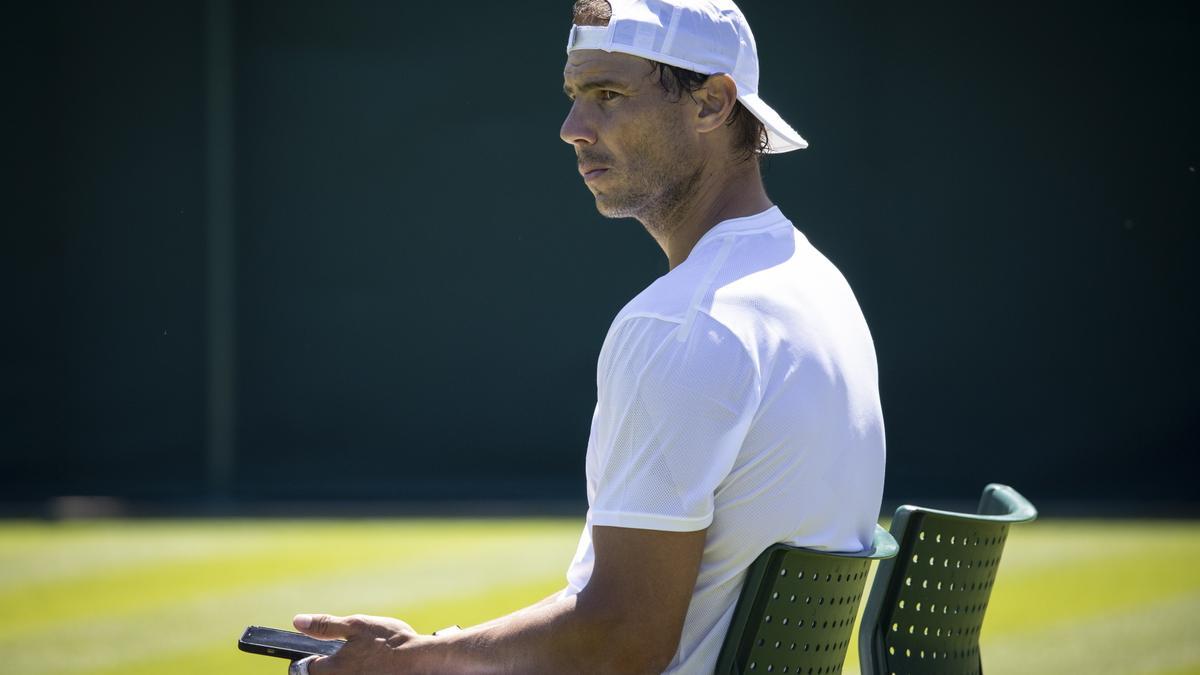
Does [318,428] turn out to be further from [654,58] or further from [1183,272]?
[654,58]

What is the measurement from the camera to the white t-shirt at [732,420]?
7.30 feet

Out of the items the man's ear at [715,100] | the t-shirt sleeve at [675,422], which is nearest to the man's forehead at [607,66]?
the man's ear at [715,100]

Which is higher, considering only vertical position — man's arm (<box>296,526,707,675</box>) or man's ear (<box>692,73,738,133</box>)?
man's ear (<box>692,73,738,133</box>)

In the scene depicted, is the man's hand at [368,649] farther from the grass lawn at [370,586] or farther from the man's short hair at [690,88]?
the grass lawn at [370,586]

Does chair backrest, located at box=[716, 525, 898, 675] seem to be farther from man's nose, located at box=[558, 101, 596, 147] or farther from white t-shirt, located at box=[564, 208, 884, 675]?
man's nose, located at box=[558, 101, 596, 147]

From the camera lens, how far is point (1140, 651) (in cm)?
615

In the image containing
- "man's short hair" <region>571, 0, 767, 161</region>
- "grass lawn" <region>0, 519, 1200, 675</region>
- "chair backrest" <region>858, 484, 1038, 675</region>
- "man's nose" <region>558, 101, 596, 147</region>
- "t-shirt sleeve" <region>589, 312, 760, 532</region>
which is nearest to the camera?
"t-shirt sleeve" <region>589, 312, 760, 532</region>

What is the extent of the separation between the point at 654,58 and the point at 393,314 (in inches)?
380

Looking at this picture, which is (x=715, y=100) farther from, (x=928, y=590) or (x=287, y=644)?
(x=287, y=644)

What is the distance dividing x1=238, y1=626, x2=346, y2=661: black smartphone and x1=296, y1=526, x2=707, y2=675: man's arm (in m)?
0.26

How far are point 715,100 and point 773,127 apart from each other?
0.15m

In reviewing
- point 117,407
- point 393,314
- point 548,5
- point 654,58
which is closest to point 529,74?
point 548,5

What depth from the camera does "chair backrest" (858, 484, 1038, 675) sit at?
2.61 meters

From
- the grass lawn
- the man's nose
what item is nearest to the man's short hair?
the man's nose
